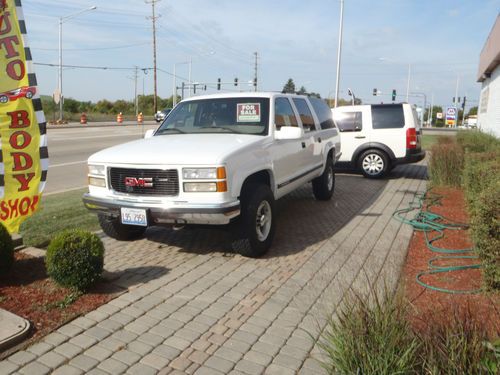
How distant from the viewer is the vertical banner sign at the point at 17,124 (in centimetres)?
471

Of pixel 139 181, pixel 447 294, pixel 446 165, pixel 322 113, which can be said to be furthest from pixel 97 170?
pixel 446 165

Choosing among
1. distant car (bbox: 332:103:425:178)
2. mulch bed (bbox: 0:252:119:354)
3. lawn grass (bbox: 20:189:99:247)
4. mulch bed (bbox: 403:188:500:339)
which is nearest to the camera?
mulch bed (bbox: 403:188:500:339)

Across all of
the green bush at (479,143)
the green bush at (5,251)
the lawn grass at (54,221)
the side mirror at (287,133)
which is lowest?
the lawn grass at (54,221)

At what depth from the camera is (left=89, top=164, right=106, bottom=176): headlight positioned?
197 inches

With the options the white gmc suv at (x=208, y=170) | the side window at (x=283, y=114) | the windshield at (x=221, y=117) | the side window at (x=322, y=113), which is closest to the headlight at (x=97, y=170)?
the white gmc suv at (x=208, y=170)

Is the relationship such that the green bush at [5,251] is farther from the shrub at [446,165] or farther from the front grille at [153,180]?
the shrub at [446,165]

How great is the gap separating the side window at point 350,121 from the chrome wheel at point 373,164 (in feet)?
2.66

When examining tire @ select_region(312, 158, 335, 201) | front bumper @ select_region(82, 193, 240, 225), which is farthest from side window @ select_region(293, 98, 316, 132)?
front bumper @ select_region(82, 193, 240, 225)

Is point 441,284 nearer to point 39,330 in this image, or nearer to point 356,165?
point 39,330

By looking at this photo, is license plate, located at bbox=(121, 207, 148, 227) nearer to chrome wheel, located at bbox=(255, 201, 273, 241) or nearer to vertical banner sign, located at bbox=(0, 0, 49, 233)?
vertical banner sign, located at bbox=(0, 0, 49, 233)

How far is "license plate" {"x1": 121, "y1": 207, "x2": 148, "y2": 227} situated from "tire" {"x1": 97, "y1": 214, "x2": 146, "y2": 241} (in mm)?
652

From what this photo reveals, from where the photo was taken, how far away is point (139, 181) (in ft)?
15.6

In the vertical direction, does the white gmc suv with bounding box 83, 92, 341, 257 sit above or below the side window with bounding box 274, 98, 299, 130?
below

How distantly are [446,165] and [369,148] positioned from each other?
2.47 metres
